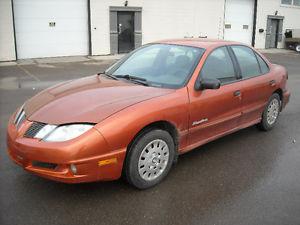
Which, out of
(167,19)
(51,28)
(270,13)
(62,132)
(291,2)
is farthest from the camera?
(291,2)

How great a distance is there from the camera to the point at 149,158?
4.03 metres

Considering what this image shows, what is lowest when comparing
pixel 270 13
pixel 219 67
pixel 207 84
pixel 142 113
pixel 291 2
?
pixel 142 113

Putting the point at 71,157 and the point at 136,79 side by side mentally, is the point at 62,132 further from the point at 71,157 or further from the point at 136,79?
the point at 136,79

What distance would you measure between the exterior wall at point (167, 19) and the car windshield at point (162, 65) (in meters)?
14.0

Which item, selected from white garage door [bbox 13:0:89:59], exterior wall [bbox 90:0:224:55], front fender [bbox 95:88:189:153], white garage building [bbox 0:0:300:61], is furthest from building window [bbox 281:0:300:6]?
front fender [bbox 95:88:189:153]

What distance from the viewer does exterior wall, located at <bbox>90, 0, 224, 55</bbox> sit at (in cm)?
1881

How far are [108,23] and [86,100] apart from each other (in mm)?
15655

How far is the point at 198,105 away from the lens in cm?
452

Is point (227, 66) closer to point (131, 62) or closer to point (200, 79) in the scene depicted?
point (200, 79)

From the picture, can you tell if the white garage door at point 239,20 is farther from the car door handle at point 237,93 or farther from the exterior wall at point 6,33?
the car door handle at point 237,93

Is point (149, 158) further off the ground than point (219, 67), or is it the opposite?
Answer: point (219, 67)

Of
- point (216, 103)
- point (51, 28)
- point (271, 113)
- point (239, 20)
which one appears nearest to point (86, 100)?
point (216, 103)

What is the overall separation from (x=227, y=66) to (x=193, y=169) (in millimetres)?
1493

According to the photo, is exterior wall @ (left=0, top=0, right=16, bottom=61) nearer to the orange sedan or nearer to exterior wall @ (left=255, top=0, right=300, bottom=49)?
the orange sedan
